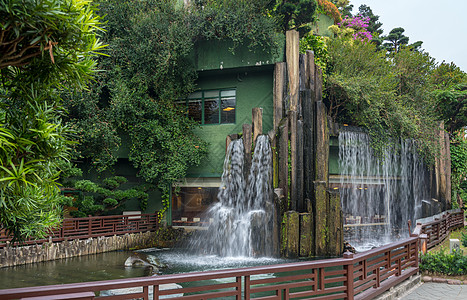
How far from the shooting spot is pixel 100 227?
1633 cm

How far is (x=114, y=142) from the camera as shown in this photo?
17641 mm

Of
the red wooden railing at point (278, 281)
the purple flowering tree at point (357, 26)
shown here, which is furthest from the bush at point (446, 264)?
the purple flowering tree at point (357, 26)

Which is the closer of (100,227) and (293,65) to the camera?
(100,227)

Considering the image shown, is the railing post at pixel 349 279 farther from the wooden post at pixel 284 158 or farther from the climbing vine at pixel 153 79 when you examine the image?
the climbing vine at pixel 153 79

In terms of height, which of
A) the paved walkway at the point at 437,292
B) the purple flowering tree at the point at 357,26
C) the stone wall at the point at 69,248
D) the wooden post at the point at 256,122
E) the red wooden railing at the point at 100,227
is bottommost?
the stone wall at the point at 69,248

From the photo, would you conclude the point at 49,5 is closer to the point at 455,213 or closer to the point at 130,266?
the point at 130,266

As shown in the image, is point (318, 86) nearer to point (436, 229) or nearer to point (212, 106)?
point (212, 106)

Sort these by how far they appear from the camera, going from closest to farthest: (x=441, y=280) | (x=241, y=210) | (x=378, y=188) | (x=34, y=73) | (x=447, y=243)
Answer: (x=34, y=73)
(x=441, y=280)
(x=447, y=243)
(x=241, y=210)
(x=378, y=188)

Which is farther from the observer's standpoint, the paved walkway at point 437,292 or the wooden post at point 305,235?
the wooden post at point 305,235

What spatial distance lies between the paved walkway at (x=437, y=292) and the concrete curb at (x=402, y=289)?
0.10 metres

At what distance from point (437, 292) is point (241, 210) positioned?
9172 mm

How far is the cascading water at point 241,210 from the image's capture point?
1470 centimetres

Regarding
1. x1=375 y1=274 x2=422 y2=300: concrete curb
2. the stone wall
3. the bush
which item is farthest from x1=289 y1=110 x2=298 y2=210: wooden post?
the stone wall

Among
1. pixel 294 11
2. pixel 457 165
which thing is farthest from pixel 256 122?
pixel 457 165
